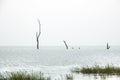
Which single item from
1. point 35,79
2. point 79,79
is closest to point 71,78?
point 79,79

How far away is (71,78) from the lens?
34.1 metres

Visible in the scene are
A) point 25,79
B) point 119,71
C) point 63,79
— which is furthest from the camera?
point 119,71

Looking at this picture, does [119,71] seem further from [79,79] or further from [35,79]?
[35,79]

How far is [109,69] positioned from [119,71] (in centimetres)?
101

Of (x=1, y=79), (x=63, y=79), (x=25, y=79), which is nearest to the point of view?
(x=25, y=79)

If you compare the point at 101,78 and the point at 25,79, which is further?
the point at 101,78

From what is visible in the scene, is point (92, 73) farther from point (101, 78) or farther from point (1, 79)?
point (1, 79)

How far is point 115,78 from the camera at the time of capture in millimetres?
33156

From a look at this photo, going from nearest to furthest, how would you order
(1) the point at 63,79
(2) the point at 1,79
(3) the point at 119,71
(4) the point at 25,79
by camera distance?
(4) the point at 25,79 → (2) the point at 1,79 → (1) the point at 63,79 → (3) the point at 119,71

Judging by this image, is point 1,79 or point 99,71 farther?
point 99,71

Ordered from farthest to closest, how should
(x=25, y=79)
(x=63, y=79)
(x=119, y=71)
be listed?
(x=119, y=71), (x=63, y=79), (x=25, y=79)

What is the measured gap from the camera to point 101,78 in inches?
1307

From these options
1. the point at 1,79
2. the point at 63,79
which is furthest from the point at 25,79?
the point at 63,79

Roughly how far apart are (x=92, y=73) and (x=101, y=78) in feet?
14.2
